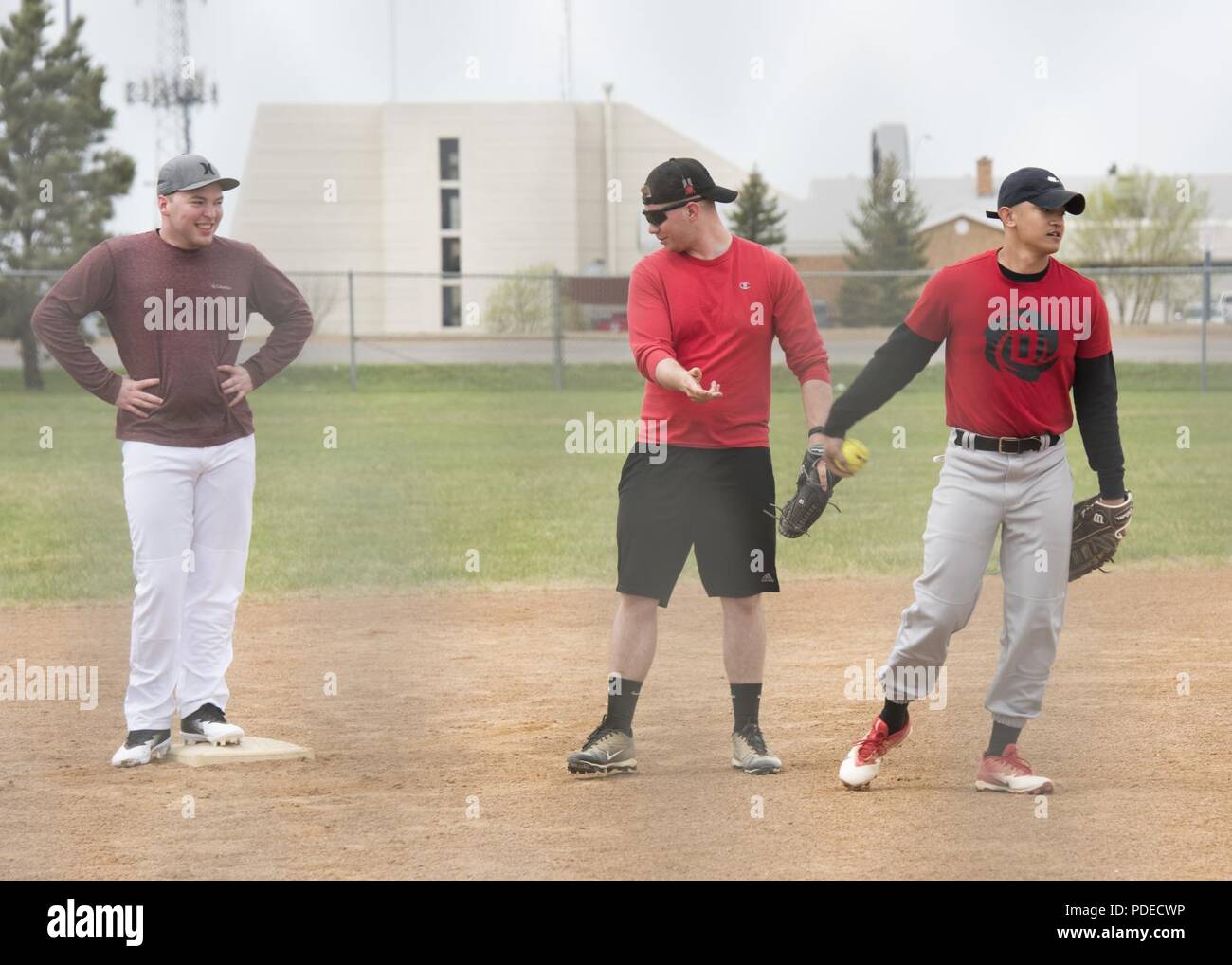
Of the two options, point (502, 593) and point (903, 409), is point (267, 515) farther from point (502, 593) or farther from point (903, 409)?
point (903, 409)

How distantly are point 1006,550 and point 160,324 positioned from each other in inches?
117

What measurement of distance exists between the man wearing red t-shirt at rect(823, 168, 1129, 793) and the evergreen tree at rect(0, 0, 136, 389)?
28533 millimetres

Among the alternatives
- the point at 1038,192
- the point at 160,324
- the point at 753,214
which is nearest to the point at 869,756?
the point at 1038,192

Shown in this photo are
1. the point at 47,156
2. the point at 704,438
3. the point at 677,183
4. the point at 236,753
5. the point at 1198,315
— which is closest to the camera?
the point at 677,183

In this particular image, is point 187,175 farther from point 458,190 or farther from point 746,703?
point 458,190

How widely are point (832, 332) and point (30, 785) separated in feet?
118

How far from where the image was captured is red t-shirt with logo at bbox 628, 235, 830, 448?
17.7ft

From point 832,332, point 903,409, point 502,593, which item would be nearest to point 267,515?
point 502,593

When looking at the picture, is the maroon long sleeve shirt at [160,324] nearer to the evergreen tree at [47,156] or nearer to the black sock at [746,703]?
the black sock at [746,703]

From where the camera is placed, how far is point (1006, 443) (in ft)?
16.7

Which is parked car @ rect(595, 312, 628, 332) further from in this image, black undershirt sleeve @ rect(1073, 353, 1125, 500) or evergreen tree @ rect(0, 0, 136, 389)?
black undershirt sleeve @ rect(1073, 353, 1125, 500)

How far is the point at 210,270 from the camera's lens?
227 inches

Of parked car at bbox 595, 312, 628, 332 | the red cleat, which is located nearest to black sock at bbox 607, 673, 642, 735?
the red cleat

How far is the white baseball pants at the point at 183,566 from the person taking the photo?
18.8ft
